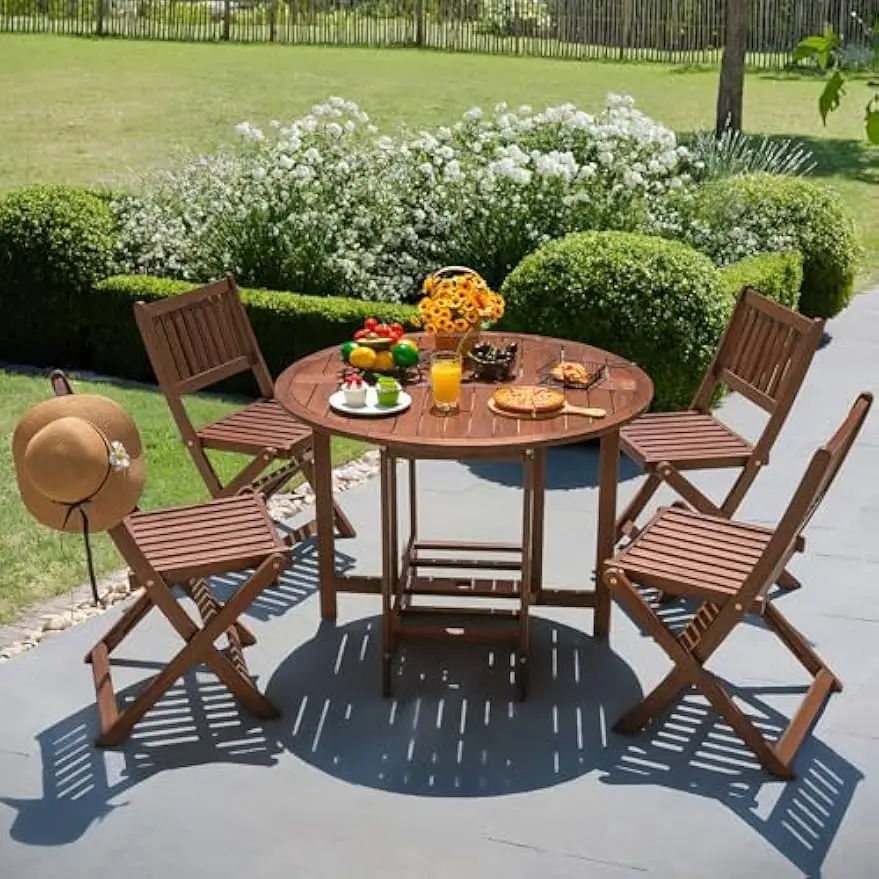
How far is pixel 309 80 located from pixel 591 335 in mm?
17853

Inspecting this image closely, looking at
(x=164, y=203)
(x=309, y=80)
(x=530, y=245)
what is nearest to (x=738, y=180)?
(x=530, y=245)

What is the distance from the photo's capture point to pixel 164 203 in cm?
969

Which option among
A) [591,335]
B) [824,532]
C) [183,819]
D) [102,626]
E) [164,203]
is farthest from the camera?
[164,203]

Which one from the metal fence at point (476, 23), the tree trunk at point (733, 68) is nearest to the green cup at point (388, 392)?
the tree trunk at point (733, 68)

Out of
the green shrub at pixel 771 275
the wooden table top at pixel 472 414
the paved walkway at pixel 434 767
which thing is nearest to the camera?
the paved walkway at pixel 434 767

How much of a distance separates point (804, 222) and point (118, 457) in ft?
23.2

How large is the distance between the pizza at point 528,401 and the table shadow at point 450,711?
0.91 metres

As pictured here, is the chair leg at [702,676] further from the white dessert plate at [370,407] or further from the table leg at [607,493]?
the white dessert plate at [370,407]

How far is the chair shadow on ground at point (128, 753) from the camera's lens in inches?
159

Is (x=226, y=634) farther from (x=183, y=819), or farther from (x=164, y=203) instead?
(x=164, y=203)

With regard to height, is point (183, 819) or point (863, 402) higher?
point (863, 402)

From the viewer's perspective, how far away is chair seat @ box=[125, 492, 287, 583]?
4.45 meters

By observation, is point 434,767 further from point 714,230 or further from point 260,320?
point 714,230

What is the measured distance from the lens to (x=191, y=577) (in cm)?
444
